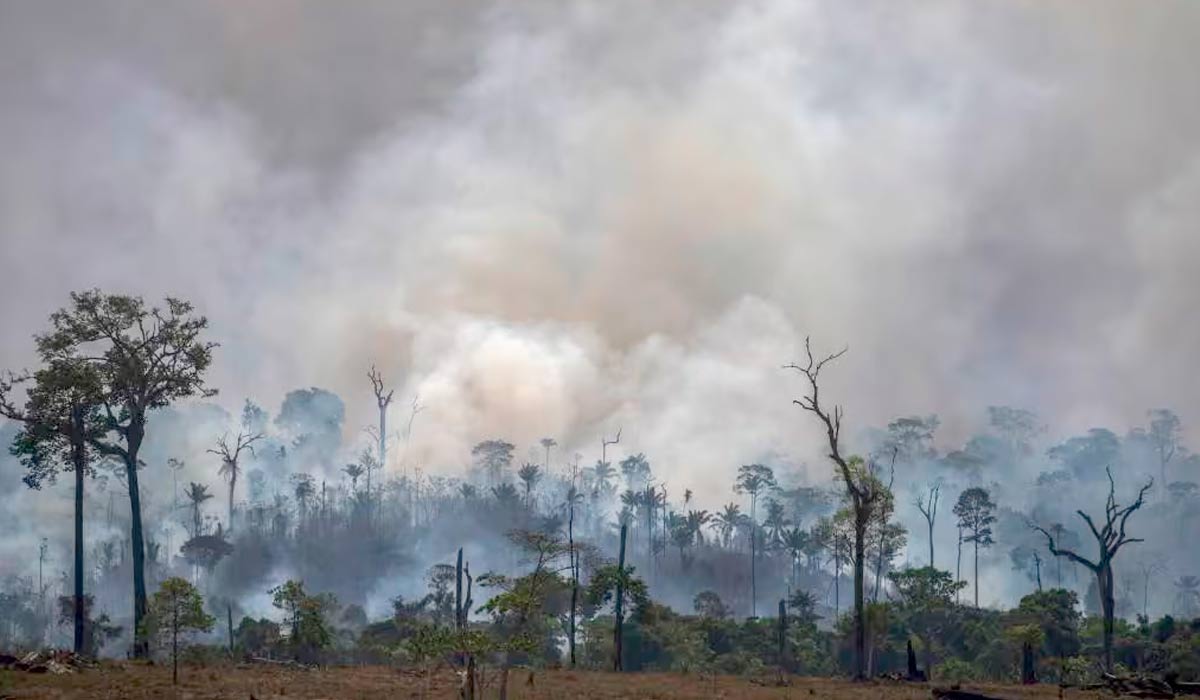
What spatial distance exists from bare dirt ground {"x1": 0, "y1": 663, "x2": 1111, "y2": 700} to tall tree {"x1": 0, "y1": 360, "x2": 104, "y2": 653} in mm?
13078

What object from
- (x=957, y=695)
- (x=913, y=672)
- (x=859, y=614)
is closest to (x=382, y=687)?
(x=957, y=695)

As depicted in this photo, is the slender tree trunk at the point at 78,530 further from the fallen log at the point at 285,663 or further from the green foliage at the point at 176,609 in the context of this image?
the green foliage at the point at 176,609

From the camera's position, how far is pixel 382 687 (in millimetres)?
40656

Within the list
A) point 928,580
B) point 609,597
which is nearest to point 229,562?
point 609,597

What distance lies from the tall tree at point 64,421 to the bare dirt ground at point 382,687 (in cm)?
1308

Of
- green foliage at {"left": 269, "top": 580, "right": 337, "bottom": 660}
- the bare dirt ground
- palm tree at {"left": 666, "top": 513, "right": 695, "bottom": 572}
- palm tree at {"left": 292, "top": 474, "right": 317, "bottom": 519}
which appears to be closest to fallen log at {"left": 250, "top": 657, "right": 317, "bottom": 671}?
the bare dirt ground

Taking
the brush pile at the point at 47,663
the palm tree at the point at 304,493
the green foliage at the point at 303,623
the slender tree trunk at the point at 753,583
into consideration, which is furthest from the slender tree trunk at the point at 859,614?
the palm tree at the point at 304,493

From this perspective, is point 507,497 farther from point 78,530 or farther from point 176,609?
point 176,609

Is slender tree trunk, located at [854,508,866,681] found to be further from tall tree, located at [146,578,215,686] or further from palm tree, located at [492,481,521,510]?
palm tree, located at [492,481,521,510]

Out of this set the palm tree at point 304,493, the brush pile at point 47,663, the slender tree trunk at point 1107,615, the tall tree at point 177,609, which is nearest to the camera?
the brush pile at point 47,663

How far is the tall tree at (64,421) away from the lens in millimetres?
51125

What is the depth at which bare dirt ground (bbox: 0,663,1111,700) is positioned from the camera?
3546 centimetres

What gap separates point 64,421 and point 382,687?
24.1 metres

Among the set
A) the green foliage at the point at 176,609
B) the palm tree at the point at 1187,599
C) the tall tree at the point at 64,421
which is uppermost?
the tall tree at the point at 64,421
